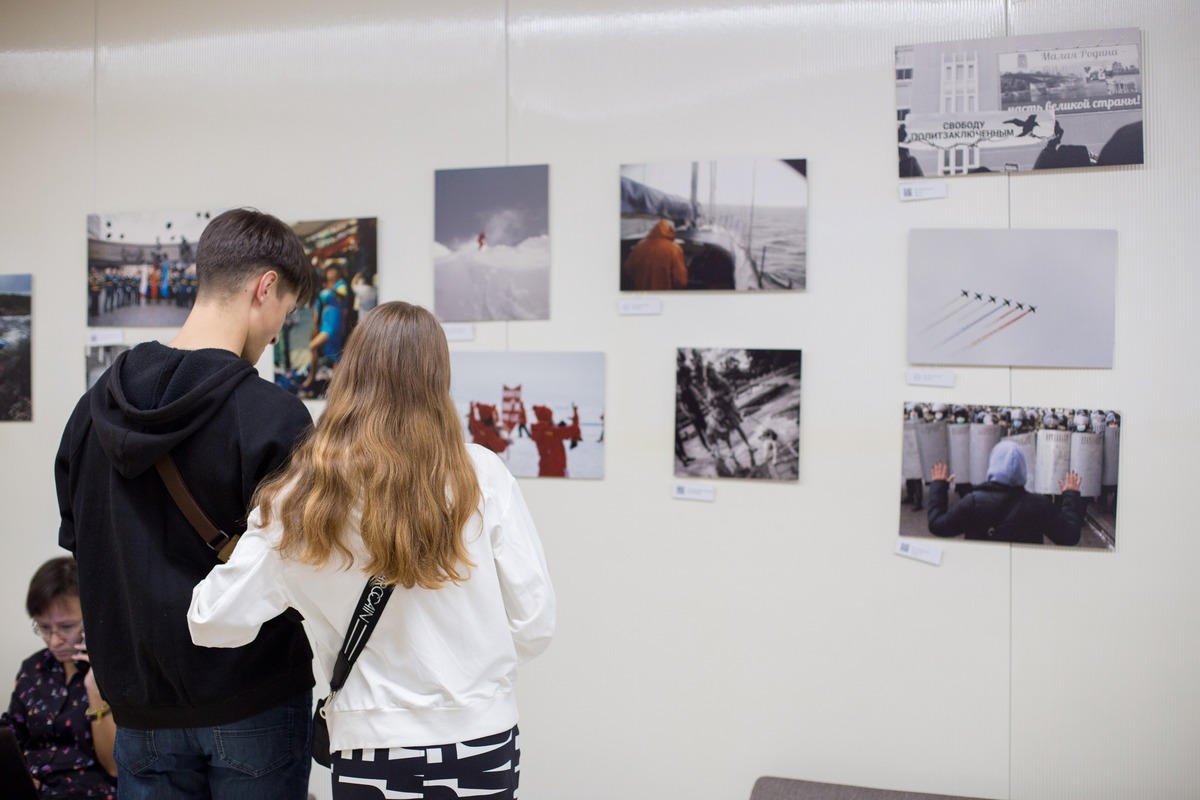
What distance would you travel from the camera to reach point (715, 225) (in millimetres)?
2924

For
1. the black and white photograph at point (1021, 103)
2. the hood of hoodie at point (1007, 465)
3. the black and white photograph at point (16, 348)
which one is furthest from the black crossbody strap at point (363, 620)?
the black and white photograph at point (16, 348)

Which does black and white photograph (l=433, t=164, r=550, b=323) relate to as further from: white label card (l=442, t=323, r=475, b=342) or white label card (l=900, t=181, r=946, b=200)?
white label card (l=900, t=181, r=946, b=200)

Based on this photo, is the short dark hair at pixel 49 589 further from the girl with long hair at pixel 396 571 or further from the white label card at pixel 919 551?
the white label card at pixel 919 551

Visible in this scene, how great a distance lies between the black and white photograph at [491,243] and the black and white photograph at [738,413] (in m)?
0.58

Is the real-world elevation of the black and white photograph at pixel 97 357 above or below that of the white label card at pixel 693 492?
above

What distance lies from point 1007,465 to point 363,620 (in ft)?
6.72

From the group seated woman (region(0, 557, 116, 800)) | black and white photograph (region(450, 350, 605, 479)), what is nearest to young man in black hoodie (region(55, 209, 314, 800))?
seated woman (region(0, 557, 116, 800))

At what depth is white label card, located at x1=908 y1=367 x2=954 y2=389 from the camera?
277 centimetres

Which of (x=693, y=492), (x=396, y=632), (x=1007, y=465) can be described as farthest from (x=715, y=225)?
(x=396, y=632)

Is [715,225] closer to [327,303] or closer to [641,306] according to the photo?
[641,306]

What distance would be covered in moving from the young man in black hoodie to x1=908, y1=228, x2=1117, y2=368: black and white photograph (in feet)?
6.41

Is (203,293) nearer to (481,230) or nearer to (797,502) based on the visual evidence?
(481,230)

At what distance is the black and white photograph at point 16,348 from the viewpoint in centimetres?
346

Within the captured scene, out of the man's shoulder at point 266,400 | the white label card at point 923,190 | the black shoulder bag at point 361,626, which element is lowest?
the black shoulder bag at point 361,626
